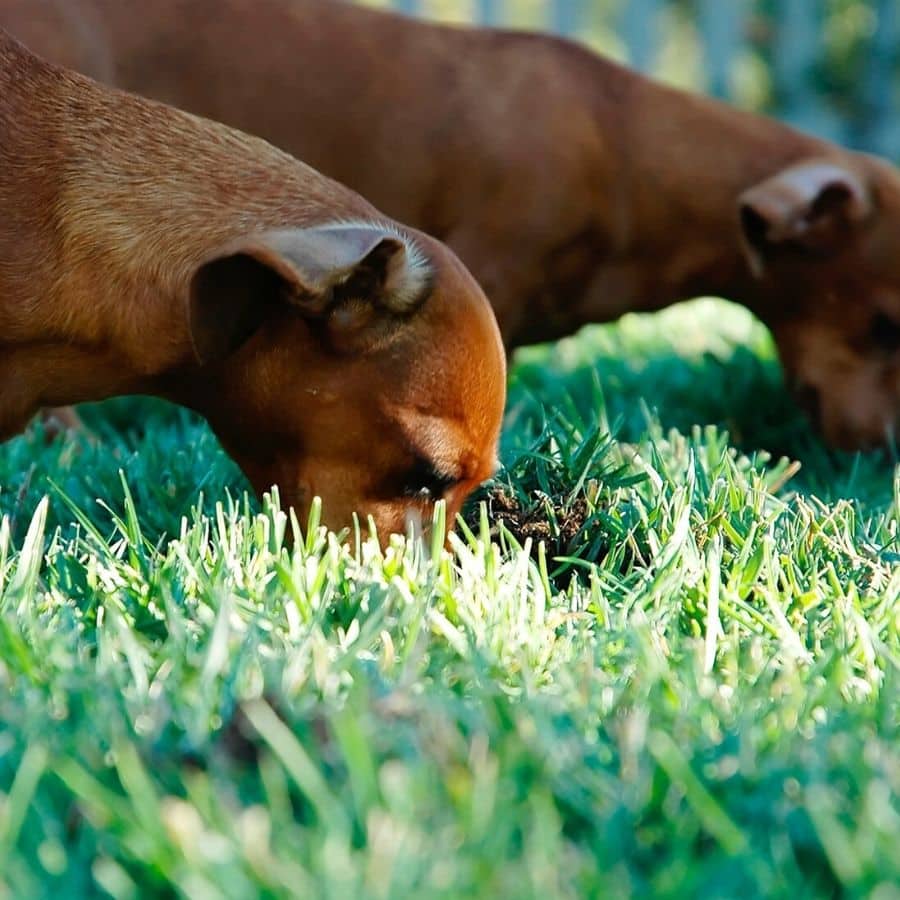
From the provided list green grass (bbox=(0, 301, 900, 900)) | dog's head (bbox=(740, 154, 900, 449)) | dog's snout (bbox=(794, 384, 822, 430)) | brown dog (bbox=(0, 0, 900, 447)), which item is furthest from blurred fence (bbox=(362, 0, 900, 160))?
green grass (bbox=(0, 301, 900, 900))

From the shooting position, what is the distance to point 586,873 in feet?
4.58

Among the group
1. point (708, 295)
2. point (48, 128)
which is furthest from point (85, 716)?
point (708, 295)

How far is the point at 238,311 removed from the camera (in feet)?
7.76

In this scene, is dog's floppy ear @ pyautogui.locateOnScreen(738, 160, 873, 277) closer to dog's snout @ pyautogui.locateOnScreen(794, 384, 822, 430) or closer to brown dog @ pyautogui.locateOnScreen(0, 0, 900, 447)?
brown dog @ pyautogui.locateOnScreen(0, 0, 900, 447)

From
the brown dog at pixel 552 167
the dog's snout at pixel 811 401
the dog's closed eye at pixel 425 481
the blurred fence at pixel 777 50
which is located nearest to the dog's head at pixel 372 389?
the dog's closed eye at pixel 425 481

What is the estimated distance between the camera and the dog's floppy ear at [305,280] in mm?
2248

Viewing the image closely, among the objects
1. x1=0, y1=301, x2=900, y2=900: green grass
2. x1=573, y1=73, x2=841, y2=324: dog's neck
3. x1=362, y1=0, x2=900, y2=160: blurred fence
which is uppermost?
x1=0, y1=301, x2=900, y2=900: green grass

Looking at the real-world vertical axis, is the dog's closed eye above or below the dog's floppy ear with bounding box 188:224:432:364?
below

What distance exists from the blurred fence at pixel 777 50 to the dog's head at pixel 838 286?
3.72 m

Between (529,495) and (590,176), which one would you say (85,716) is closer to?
(529,495)

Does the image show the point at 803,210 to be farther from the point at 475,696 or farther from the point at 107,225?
the point at 475,696

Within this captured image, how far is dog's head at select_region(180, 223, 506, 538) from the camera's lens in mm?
2502

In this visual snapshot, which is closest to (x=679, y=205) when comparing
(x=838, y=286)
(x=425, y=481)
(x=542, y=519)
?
(x=838, y=286)

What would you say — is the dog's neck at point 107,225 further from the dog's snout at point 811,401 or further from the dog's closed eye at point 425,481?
the dog's snout at point 811,401
